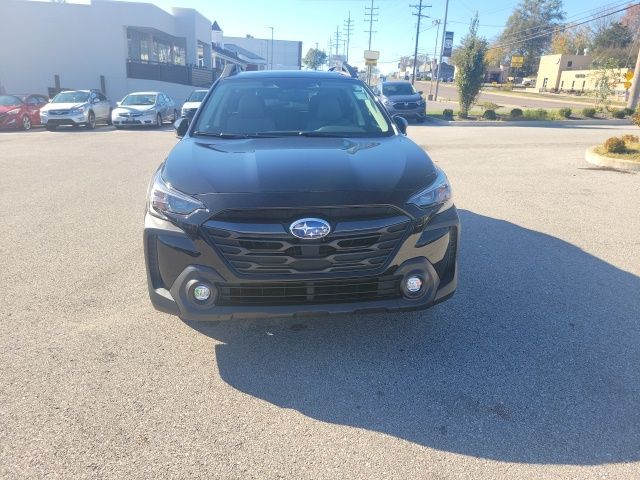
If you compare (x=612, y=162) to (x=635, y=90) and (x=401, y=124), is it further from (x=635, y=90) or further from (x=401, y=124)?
(x=635, y=90)

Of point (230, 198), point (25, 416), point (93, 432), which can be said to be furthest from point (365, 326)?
point (25, 416)

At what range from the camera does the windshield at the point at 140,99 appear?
20906mm

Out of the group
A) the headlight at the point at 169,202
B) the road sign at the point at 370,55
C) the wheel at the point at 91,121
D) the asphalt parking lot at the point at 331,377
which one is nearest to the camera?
the asphalt parking lot at the point at 331,377

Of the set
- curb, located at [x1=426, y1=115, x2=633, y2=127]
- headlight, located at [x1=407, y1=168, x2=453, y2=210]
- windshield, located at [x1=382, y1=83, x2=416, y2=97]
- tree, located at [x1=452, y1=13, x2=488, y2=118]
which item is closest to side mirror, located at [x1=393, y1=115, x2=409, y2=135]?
headlight, located at [x1=407, y1=168, x2=453, y2=210]

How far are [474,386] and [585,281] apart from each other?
2.27 m

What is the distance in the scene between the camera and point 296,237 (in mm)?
2867

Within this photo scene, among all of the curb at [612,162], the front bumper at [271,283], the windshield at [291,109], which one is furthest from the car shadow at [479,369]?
the curb at [612,162]

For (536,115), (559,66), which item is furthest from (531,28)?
(536,115)

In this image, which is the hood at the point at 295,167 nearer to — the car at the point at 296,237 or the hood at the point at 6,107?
the car at the point at 296,237

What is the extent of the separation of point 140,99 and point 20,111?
451 centimetres

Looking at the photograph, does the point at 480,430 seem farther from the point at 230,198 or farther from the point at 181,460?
the point at 230,198

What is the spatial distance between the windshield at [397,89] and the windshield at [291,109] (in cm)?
2097

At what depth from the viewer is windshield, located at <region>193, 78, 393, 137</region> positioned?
4.26m

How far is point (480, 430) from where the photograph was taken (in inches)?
105
